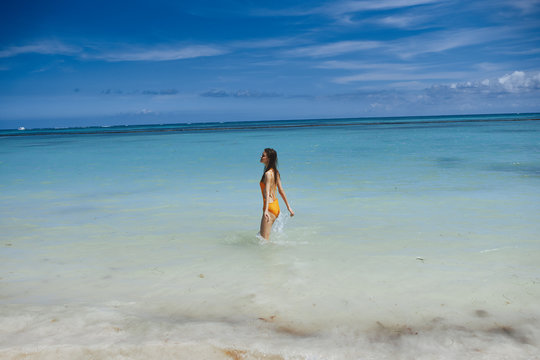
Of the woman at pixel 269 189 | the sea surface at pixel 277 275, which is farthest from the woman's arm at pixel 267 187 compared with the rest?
the sea surface at pixel 277 275

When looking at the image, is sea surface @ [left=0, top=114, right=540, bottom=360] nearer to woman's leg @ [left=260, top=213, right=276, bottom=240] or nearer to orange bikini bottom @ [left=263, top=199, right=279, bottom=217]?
woman's leg @ [left=260, top=213, right=276, bottom=240]

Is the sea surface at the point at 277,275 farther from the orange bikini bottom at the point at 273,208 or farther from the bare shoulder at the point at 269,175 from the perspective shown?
the bare shoulder at the point at 269,175

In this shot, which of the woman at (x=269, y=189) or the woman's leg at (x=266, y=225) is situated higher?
the woman at (x=269, y=189)

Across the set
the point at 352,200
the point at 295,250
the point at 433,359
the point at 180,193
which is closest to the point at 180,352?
the point at 433,359

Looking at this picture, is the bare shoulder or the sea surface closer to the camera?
the sea surface

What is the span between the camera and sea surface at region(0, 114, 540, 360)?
3.78 m

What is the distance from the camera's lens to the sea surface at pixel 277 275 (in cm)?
378

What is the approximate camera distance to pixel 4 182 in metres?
15.4

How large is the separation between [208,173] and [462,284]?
1219 cm

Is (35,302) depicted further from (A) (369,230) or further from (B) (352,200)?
(B) (352,200)

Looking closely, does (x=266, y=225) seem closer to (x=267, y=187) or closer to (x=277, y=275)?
(x=267, y=187)

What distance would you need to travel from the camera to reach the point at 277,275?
5574 millimetres

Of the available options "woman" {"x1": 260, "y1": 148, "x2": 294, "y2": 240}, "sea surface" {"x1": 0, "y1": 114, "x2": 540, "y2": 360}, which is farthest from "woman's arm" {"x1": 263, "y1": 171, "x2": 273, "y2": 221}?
"sea surface" {"x1": 0, "y1": 114, "x2": 540, "y2": 360}

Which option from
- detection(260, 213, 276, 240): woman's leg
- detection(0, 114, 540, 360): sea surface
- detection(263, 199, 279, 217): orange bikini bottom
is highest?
detection(263, 199, 279, 217): orange bikini bottom
